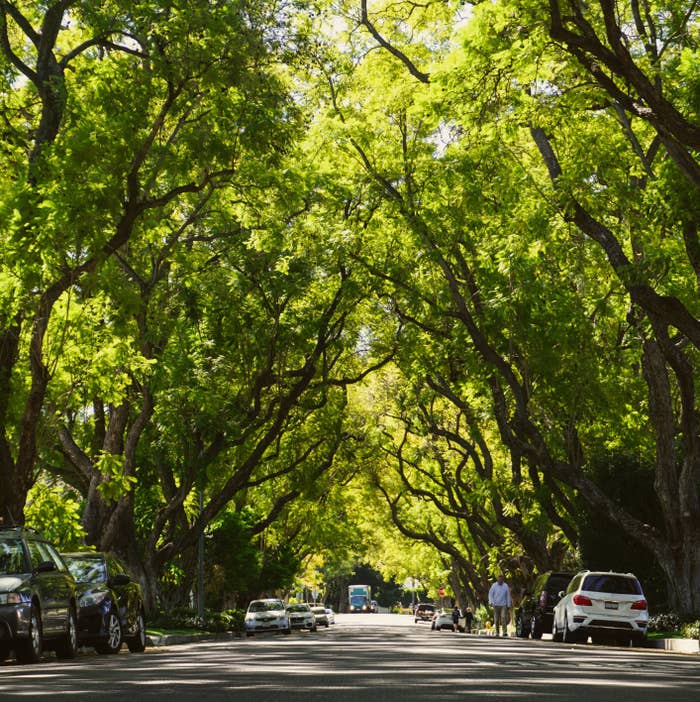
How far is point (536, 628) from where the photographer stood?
35.6m

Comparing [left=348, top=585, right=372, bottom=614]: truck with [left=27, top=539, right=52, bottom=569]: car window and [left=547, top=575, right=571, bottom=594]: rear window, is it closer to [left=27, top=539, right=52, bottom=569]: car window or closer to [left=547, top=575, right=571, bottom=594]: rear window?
[left=547, top=575, right=571, bottom=594]: rear window

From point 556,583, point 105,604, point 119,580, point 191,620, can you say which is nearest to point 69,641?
point 105,604

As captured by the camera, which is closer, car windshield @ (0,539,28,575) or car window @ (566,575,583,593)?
car windshield @ (0,539,28,575)

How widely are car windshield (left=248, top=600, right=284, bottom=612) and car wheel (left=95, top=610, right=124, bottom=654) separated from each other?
2702cm

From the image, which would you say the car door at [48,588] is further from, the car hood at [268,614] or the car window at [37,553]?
the car hood at [268,614]

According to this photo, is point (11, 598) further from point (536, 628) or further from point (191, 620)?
point (191, 620)

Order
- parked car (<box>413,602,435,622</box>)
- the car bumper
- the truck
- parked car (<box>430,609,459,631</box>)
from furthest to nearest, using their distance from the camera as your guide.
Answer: the truck
parked car (<box>413,602,435,622</box>)
parked car (<box>430,609,459,631</box>)
the car bumper

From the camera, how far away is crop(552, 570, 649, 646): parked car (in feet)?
91.3

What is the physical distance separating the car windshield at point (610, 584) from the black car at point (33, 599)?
1326 cm

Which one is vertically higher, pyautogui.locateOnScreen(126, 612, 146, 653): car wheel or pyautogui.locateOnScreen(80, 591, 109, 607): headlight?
pyautogui.locateOnScreen(80, 591, 109, 607): headlight

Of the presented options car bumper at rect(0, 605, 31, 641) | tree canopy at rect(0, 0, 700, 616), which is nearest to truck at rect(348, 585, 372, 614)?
tree canopy at rect(0, 0, 700, 616)

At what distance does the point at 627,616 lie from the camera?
27.8 meters

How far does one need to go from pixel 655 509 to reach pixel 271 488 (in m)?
23.1

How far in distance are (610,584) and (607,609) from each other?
0.61 meters
